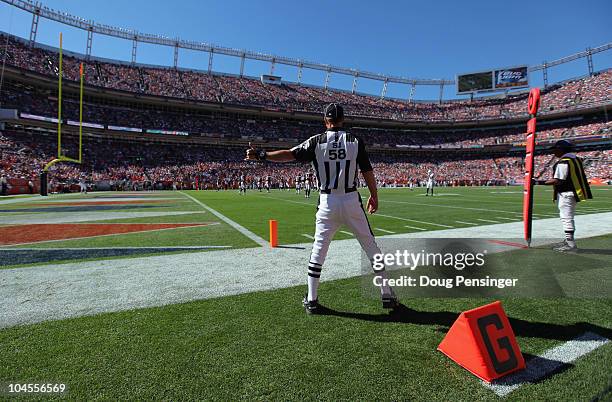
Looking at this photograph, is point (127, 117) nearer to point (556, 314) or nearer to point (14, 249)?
point (14, 249)

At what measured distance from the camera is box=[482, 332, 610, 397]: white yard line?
2195 millimetres

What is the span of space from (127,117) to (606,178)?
70.0m

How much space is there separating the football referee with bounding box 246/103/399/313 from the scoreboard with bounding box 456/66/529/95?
83.3m

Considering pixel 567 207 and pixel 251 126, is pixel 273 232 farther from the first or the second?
pixel 251 126

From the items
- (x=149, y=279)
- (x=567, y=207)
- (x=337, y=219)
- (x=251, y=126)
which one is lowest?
(x=149, y=279)

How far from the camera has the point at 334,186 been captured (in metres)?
3.49

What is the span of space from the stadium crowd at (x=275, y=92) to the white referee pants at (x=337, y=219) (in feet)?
177

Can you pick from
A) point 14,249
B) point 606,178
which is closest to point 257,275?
point 14,249

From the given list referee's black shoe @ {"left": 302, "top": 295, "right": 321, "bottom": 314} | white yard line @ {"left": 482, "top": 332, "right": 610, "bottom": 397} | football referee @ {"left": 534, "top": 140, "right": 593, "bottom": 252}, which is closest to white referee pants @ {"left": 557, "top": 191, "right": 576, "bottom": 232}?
football referee @ {"left": 534, "top": 140, "right": 593, "bottom": 252}

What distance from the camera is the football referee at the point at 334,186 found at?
346 cm

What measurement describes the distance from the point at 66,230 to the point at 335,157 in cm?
875

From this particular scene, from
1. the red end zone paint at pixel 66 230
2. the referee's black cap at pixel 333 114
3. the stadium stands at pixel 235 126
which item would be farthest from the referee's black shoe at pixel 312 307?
the stadium stands at pixel 235 126

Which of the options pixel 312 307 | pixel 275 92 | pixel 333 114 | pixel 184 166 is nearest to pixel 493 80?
pixel 275 92

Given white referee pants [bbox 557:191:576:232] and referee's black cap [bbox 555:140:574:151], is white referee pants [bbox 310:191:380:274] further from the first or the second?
referee's black cap [bbox 555:140:574:151]
